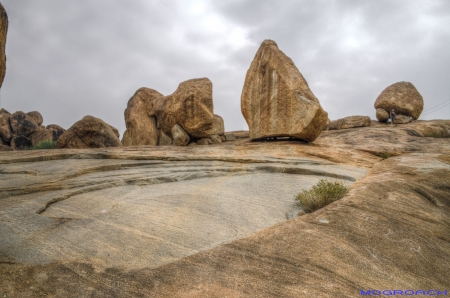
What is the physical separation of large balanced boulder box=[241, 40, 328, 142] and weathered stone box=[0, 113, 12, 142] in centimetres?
3038

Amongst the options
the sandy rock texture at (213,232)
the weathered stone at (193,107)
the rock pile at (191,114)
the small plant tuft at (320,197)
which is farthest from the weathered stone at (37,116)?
the small plant tuft at (320,197)

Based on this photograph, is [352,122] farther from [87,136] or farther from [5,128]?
[5,128]

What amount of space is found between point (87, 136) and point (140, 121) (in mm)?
7564

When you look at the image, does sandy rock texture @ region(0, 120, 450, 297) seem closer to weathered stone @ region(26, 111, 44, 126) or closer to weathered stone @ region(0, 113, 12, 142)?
weathered stone @ region(0, 113, 12, 142)

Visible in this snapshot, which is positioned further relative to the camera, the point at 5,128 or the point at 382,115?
the point at 5,128

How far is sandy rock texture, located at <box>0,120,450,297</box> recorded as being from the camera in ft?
13.1

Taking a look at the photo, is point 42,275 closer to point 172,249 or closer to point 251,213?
point 172,249

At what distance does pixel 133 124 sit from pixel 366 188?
828 inches

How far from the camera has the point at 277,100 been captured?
14891 mm

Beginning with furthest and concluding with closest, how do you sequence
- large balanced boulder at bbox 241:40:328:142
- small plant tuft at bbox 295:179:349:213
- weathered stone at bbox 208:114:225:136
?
weathered stone at bbox 208:114:225:136, large balanced boulder at bbox 241:40:328:142, small plant tuft at bbox 295:179:349:213

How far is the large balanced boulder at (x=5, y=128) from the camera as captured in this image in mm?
34406

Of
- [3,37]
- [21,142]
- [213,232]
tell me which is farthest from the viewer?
[21,142]

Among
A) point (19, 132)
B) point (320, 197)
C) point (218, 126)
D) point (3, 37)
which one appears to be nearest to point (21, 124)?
point (19, 132)

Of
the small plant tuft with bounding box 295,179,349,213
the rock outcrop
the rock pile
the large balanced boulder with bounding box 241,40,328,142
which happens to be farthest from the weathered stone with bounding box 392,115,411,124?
the small plant tuft with bounding box 295,179,349,213
